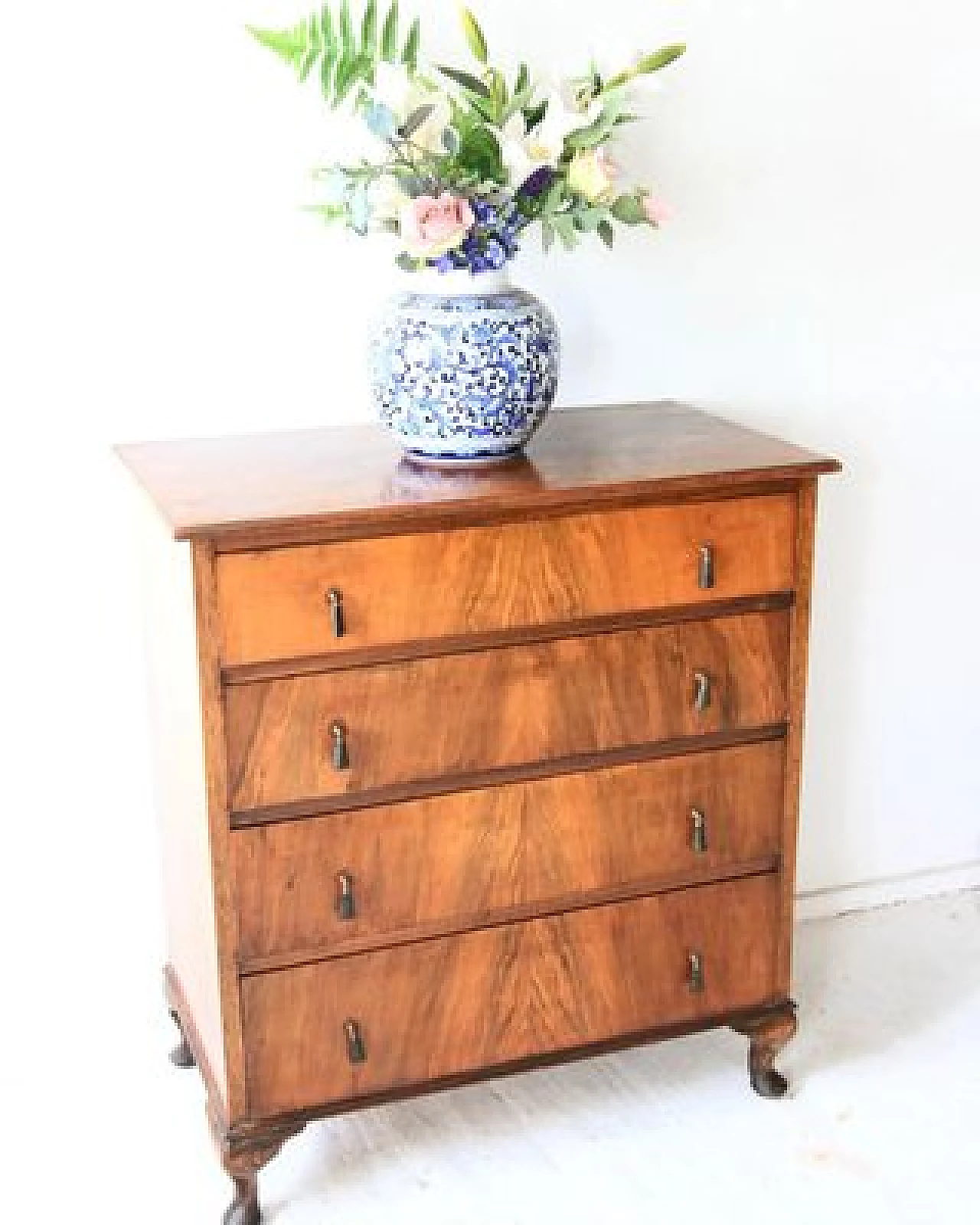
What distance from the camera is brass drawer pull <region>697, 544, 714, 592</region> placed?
1956 millimetres

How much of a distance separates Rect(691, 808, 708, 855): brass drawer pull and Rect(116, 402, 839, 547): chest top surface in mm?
427

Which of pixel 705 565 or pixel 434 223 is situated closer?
pixel 434 223

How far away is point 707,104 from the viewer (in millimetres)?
2324

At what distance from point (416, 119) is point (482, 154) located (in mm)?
99

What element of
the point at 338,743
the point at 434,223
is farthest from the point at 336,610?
the point at 434,223

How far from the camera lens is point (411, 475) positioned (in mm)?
1931

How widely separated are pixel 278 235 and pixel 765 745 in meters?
0.95

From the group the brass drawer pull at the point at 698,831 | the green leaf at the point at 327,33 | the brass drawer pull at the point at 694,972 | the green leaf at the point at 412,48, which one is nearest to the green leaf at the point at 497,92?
the green leaf at the point at 412,48

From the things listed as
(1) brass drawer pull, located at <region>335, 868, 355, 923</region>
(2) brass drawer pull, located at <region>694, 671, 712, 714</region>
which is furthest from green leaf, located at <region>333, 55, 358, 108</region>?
(1) brass drawer pull, located at <region>335, 868, 355, 923</region>

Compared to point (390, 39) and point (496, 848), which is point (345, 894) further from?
point (390, 39)

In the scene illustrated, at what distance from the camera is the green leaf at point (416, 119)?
1857 mm

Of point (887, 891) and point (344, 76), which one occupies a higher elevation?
point (344, 76)

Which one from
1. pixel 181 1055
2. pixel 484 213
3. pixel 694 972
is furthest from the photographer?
pixel 181 1055

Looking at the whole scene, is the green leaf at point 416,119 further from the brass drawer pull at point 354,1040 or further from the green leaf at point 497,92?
the brass drawer pull at point 354,1040
